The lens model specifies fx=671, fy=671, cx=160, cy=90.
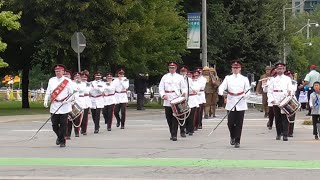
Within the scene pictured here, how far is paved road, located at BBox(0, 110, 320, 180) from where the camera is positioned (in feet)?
37.0

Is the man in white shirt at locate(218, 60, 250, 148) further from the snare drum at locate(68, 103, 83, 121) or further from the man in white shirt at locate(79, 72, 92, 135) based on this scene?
the man in white shirt at locate(79, 72, 92, 135)

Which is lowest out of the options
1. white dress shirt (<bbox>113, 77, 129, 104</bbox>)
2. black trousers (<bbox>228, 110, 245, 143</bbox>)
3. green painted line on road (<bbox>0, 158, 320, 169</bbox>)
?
green painted line on road (<bbox>0, 158, 320, 169</bbox>)

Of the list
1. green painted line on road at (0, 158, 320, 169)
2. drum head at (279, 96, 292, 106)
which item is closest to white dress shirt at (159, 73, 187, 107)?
drum head at (279, 96, 292, 106)

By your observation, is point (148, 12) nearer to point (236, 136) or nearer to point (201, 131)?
point (201, 131)

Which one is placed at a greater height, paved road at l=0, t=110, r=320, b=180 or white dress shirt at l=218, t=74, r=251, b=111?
white dress shirt at l=218, t=74, r=251, b=111

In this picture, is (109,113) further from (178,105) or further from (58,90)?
(58,90)

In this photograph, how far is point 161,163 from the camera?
12555mm

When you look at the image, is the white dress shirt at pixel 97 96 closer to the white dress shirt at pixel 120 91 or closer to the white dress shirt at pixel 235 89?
the white dress shirt at pixel 120 91

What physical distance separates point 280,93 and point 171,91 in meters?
2.74

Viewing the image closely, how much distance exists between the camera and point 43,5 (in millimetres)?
31031

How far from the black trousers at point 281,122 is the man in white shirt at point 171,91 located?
7.81 ft

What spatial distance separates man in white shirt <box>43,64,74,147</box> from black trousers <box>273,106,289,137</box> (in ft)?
17.0

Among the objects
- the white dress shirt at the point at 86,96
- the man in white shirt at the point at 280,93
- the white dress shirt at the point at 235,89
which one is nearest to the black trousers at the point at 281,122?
the man in white shirt at the point at 280,93

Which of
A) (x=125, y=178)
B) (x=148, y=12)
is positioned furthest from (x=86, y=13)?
(x=125, y=178)
